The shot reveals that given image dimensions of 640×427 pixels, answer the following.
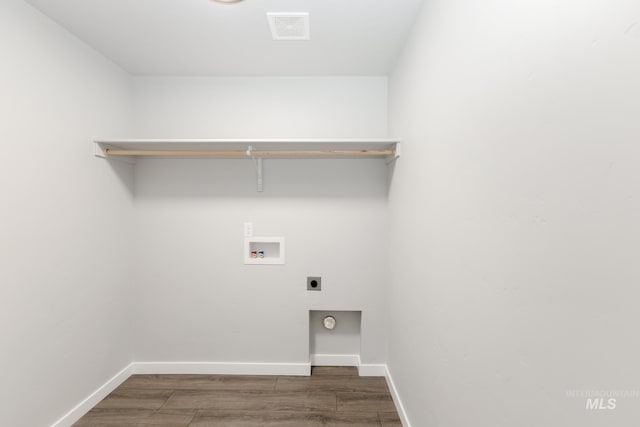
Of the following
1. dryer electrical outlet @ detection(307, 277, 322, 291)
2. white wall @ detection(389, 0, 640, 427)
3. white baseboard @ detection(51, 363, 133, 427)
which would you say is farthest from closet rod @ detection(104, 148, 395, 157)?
white baseboard @ detection(51, 363, 133, 427)

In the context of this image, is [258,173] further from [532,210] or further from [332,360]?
[532,210]

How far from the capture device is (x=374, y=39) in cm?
200

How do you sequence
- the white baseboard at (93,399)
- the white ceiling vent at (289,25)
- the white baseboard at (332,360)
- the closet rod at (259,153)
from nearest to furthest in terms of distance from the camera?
the white ceiling vent at (289,25), the white baseboard at (93,399), the closet rod at (259,153), the white baseboard at (332,360)

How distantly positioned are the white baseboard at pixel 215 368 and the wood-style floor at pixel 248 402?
45 millimetres

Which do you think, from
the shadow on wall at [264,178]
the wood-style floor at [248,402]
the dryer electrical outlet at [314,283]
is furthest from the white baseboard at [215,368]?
the shadow on wall at [264,178]

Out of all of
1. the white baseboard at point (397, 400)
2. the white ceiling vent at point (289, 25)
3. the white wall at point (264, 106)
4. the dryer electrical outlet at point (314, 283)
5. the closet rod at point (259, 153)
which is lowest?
the white baseboard at point (397, 400)

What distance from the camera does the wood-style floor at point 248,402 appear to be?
2051 mm

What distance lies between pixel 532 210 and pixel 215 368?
8.77 ft

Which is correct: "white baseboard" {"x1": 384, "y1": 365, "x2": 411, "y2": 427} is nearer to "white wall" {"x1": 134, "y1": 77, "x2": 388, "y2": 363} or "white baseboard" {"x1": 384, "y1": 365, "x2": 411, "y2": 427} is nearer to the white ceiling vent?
"white wall" {"x1": 134, "y1": 77, "x2": 388, "y2": 363}

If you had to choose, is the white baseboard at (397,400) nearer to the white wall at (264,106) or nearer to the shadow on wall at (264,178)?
the shadow on wall at (264,178)

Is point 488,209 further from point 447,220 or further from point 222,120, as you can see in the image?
point 222,120

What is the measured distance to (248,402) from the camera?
7.38 ft

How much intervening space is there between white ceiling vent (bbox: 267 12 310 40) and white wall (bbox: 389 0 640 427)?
705mm

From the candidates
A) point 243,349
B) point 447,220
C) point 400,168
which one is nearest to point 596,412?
point 447,220
